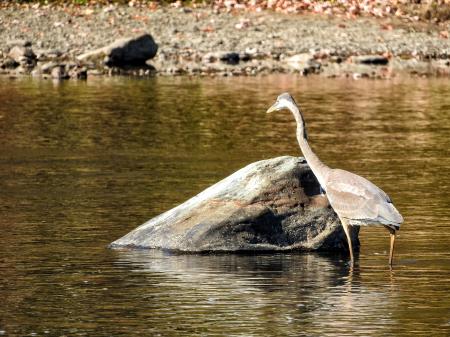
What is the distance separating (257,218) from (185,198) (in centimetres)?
526

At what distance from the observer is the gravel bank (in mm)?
53000

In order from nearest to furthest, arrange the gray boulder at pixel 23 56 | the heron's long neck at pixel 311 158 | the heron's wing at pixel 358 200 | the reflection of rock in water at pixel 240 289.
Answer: the reflection of rock in water at pixel 240 289
the heron's wing at pixel 358 200
the heron's long neck at pixel 311 158
the gray boulder at pixel 23 56

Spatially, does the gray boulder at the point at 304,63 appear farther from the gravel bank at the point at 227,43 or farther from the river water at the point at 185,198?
the river water at the point at 185,198

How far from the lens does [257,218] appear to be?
19.3 metres

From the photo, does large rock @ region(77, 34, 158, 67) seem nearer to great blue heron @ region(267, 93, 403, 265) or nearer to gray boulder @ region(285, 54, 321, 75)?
gray boulder @ region(285, 54, 321, 75)

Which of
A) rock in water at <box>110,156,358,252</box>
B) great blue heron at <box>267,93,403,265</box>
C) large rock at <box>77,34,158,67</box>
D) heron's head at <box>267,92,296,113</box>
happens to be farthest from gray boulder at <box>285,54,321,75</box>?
great blue heron at <box>267,93,403,265</box>

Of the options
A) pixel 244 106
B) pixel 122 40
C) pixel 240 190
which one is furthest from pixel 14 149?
pixel 122 40

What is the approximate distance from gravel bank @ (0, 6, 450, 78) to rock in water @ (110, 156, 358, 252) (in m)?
31.7

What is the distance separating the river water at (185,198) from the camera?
15609 millimetres

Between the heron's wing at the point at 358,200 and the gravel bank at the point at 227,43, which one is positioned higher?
the gravel bank at the point at 227,43

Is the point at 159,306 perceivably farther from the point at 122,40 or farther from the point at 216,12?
the point at 216,12

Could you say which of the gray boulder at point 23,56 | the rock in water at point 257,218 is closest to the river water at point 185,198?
the rock in water at point 257,218

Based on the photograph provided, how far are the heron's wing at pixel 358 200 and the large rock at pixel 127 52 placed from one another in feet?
111

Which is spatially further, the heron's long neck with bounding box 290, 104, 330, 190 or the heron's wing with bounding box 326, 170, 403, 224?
the heron's long neck with bounding box 290, 104, 330, 190
